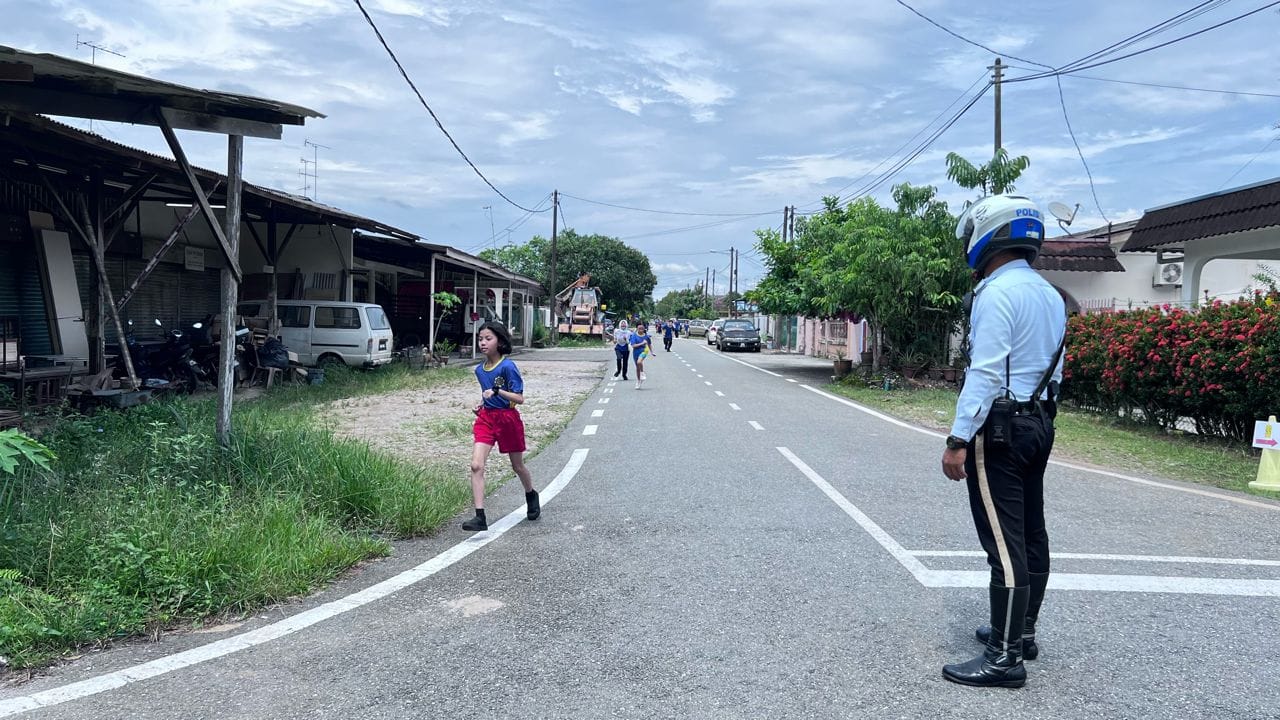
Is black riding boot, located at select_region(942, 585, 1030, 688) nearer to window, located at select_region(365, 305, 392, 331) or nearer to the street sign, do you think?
the street sign

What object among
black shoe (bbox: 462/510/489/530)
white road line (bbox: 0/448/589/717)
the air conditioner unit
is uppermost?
the air conditioner unit

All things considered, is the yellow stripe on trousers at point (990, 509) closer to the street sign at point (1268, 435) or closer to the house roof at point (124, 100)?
the house roof at point (124, 100)

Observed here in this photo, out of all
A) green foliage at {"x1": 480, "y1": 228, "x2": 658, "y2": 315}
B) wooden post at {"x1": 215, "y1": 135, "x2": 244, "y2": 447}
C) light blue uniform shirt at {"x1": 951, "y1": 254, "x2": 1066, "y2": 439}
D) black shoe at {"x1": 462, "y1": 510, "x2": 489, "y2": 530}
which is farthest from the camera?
green foliage at {"x1": 480, "y1": 228, "x2": 658, "y2": 315}

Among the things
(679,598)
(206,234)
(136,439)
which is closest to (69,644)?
(679,598)

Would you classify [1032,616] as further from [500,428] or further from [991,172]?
[991,172]

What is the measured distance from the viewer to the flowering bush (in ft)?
33.3

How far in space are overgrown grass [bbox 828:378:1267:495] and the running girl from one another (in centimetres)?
702

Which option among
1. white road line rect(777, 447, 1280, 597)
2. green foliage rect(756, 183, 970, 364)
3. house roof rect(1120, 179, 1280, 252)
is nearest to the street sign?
white road line rect(777, 447, 1280, 597)

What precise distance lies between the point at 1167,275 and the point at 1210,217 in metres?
8.42

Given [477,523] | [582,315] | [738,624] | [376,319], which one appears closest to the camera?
[738,624]

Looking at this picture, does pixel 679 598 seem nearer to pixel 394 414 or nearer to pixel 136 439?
pixel 136 439

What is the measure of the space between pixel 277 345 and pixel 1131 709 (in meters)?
16.2

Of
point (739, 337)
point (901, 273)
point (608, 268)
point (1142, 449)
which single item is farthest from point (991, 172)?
point (608, 268)

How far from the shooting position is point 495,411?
21.2 feet
